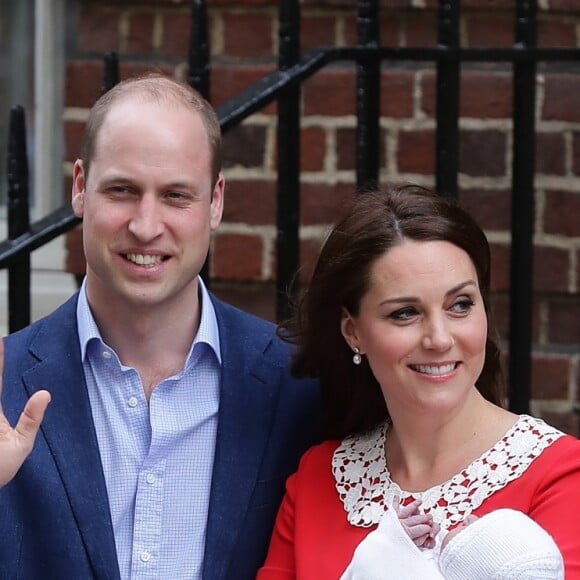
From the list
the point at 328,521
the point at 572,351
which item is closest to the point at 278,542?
the point at 328,521

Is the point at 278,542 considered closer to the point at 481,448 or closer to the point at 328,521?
the point at 328,521

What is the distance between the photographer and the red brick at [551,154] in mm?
3873

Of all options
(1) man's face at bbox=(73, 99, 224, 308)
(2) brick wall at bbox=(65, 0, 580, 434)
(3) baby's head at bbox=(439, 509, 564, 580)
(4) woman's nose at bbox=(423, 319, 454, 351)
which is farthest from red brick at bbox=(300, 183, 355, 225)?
(3) baby's head at bbox=(439, 509, 564, 580)

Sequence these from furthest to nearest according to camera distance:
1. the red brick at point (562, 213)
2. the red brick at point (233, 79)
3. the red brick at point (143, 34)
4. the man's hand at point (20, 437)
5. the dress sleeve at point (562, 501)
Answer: the red brick at point (143, 34), the red brick at point (233, 79), the red brick at point (562, 213), the man's hand at point (20, 437), the dress sleeve at point (562, 501)

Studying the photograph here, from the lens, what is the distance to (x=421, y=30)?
3.93m

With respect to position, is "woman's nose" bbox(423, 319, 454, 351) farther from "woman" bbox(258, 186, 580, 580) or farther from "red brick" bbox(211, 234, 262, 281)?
"red brick" bbox(211, 234, 262, 281)

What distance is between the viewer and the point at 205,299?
10.1ft

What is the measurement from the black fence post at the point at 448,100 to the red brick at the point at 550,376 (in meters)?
0.79

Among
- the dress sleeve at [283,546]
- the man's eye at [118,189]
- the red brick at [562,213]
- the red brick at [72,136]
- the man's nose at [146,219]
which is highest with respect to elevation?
the red brick at [72,136]

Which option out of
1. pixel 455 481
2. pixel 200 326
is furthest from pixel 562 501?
pixel 200 326

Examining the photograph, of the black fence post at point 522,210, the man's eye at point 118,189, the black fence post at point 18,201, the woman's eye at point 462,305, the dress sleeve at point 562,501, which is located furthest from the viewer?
the black fence post at point 522,210

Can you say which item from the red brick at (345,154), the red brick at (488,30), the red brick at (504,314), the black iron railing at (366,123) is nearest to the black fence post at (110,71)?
the black iron railing at (366,123)

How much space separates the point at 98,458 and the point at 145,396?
15 cm

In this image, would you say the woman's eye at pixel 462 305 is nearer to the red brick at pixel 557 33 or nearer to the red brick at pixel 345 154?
the red brick at pixel 345 154
